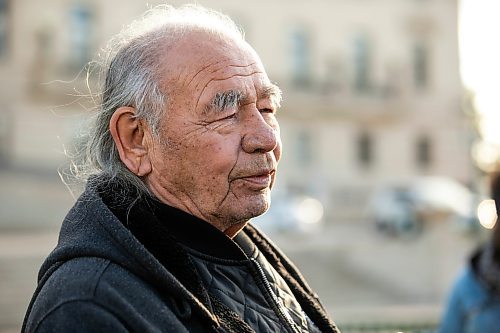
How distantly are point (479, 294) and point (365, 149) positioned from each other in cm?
3880

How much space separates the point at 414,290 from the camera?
1667cm

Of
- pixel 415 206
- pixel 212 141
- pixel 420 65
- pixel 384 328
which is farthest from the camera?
pixel 420 65

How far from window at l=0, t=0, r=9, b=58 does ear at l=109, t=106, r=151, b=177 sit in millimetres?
35651

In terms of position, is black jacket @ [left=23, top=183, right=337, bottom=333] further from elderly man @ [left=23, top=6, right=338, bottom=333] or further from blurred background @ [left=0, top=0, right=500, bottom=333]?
blurred background @ [left=0, top=0, right=500, bottom=333]

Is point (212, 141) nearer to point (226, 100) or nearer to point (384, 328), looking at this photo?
point (226, 100)

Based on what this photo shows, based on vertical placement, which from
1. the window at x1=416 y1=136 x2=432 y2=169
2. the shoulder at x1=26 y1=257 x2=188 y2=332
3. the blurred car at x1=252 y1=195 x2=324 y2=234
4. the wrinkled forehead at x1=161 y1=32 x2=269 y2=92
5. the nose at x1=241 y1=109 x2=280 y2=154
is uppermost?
the wrinkled forehead at x1=161 y1=32 x2=269 y2=92

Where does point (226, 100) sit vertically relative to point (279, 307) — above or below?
above

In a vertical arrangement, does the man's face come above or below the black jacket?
above

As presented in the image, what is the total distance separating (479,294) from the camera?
355 centimetres

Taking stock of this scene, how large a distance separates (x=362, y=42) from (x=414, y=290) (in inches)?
1095


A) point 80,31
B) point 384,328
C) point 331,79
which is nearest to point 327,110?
point 331,79

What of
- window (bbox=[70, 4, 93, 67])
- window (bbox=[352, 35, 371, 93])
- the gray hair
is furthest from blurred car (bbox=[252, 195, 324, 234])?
the gray hair

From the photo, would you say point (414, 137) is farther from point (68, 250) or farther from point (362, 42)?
point (68, 250)

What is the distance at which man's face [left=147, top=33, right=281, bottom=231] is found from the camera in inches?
79.2
